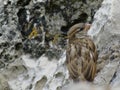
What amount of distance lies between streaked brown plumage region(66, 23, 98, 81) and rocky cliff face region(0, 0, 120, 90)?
0.22 meters

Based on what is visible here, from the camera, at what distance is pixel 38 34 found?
4.34 meters

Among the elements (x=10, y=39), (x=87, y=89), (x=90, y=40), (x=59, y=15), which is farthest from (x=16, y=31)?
(x=87, y=89)

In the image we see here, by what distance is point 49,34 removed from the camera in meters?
4.34

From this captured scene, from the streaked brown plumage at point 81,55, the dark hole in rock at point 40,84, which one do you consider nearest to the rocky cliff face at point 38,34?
the dark hole in rock at point 40,84

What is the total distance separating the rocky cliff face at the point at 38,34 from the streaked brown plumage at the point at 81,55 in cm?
22

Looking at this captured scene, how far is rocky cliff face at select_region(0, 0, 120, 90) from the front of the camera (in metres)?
4.09

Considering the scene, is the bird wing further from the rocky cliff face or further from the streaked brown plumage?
the rocky cliff face

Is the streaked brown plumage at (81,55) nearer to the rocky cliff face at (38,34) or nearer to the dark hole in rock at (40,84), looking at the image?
the rocky cliff face at (38,34)

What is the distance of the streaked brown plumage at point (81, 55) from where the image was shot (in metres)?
3.50

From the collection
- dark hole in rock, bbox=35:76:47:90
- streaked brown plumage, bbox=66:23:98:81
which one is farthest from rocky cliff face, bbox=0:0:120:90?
streaked brown plumage, bbox=66:23:98:81

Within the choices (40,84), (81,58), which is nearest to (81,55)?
(81,58)

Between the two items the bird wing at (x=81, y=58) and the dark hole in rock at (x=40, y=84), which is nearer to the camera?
the bird wing at (x=81, y=58)

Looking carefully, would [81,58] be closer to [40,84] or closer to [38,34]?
[40,84]

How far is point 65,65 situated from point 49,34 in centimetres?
53
